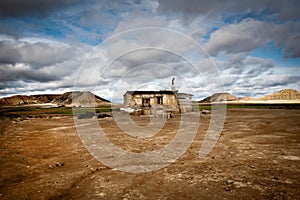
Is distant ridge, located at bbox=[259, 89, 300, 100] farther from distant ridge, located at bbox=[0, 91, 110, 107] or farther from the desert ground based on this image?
the desert ground

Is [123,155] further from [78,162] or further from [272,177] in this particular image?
[272,177]

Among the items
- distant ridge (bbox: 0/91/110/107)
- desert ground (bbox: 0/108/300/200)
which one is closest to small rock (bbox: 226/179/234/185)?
desert ground (bbox: 0/108/300/200)

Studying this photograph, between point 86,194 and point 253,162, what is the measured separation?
17.6 ft

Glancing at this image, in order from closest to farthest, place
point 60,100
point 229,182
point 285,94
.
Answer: point 229,182, point 60,100, point 285,94

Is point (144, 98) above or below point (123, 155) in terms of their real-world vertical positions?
above

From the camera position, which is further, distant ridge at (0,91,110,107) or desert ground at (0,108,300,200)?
distant ridge at (0,91,110,107)

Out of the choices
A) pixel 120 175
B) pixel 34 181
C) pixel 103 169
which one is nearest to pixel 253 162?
pixel 120 175

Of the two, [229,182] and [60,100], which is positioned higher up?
[60,100]

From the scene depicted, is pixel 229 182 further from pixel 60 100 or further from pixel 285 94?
pixel 285 94

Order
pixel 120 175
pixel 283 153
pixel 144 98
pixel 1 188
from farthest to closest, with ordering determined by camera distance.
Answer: pixel 144 98 → pixel 283 153 → pixel 120 175 → pixel 1 188

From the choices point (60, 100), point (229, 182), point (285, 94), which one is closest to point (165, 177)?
point (229, 182)

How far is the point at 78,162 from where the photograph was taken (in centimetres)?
696

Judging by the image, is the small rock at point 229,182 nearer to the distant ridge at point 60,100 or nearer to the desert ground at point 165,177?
the desert ground at point 165,177

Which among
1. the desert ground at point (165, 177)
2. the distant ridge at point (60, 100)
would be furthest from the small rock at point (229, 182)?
the distant ridge at point (60, 100)
